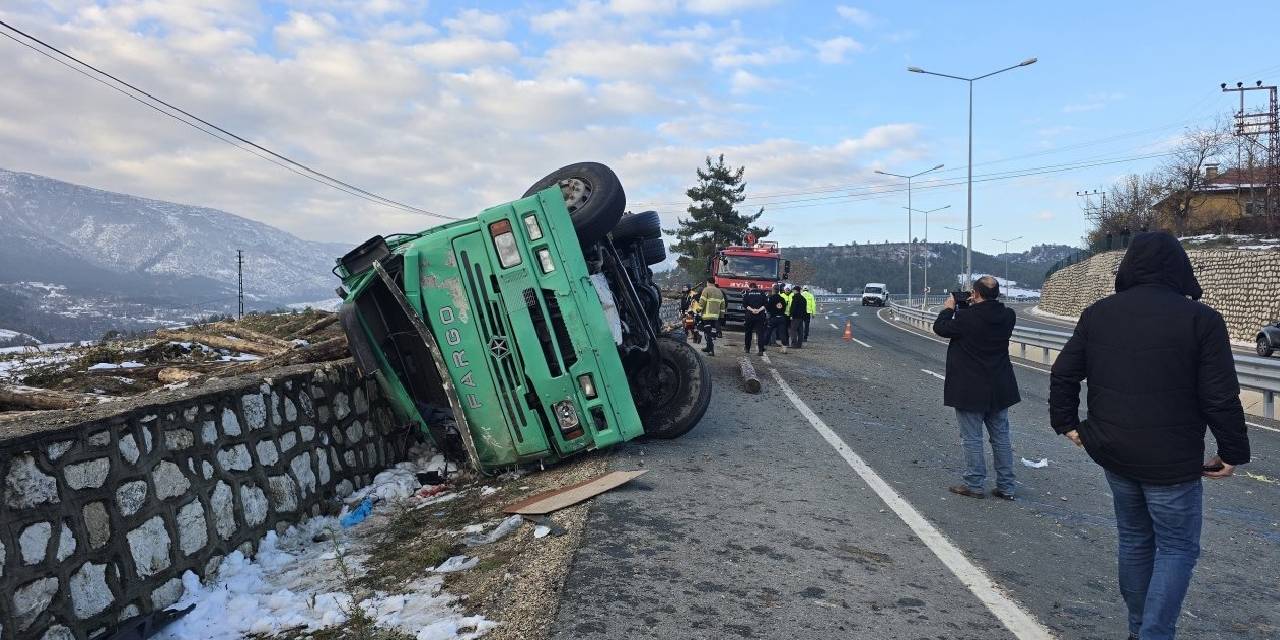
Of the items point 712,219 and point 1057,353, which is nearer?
point 1057,353

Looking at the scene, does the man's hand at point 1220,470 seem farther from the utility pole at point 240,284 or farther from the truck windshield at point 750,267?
the utility pole at point 240,284

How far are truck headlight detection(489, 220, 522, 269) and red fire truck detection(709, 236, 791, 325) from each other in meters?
17.1

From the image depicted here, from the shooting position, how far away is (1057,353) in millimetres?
20641

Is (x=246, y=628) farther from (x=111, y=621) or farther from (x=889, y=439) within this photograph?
(x=889, y=439)

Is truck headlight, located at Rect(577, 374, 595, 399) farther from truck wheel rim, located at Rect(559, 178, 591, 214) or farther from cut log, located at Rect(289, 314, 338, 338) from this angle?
cut log, located at Rect(289, 314, 338, 338)

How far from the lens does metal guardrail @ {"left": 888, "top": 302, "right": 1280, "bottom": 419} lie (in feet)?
38.1

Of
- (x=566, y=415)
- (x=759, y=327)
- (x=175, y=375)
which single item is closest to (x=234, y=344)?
(x=175, y=375)

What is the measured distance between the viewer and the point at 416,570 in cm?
452

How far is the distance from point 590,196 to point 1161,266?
4708 mm

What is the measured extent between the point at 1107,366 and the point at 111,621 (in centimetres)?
466

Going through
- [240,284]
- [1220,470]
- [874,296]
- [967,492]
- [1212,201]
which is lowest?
[874,296]

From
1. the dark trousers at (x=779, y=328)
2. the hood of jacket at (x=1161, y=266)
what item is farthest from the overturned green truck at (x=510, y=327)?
the dark trousers at (x=779, y=328)

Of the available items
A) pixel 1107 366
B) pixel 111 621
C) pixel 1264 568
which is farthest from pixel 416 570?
pixel 1264 568

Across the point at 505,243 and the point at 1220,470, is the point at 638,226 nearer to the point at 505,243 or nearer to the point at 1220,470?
the point at 505,243
